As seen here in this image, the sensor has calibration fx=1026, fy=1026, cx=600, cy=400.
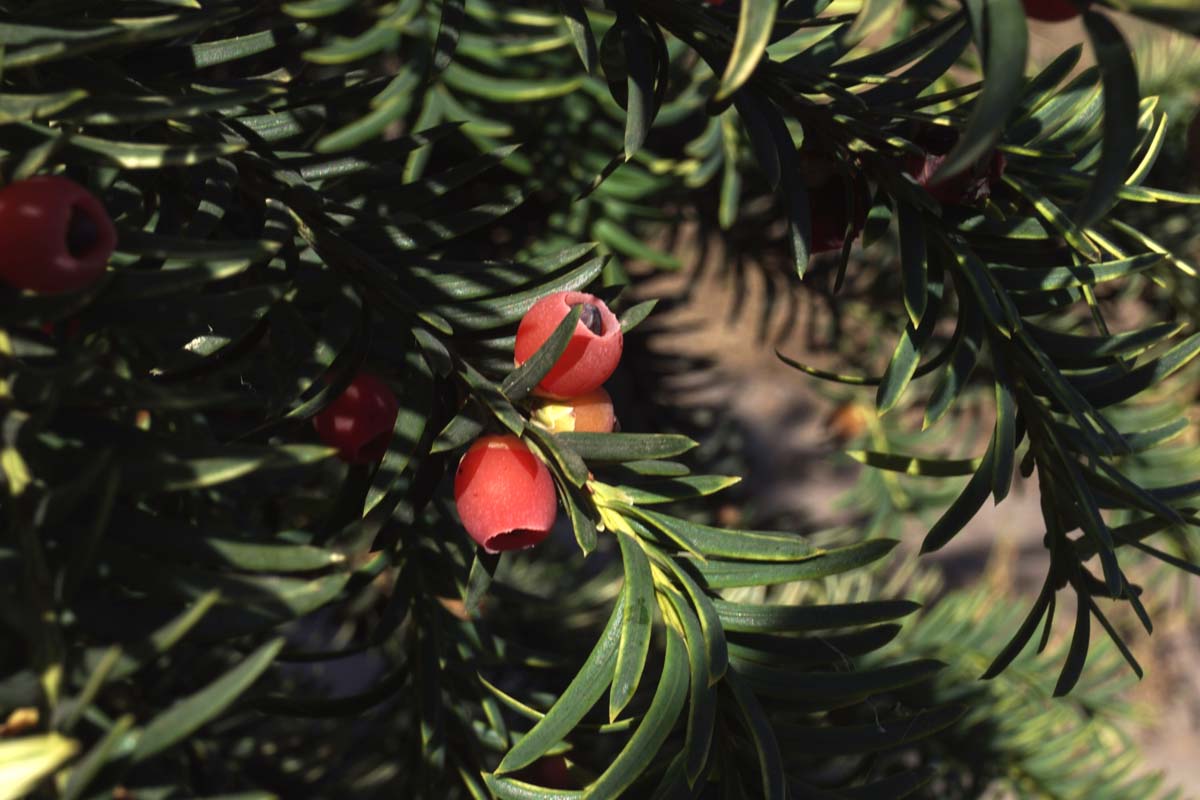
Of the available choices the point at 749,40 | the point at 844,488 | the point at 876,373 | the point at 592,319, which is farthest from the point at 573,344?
the point at 844,488

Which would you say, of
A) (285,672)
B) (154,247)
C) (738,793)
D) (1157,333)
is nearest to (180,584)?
(154,247)

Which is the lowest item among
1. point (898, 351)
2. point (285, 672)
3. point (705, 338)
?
point (705, 338)

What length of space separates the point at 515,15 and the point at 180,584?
1.46ft

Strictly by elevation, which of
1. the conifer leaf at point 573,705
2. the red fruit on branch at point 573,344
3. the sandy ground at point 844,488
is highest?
the red fruit on branch at point 573,344

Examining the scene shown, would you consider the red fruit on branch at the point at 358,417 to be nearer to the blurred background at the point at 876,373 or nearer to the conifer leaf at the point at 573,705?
the conifer leaf at the point at 573,705

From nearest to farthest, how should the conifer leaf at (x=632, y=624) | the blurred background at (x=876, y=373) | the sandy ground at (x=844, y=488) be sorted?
the conifer leaf at (x=632, y=624) → the blurred background at (x=876, y=373) → the sandy ground at (x=844, y=488)

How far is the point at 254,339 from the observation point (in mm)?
388

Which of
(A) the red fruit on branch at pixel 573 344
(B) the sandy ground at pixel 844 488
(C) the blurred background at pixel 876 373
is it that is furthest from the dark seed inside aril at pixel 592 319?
(B) the sandy ground at pixel 844 488

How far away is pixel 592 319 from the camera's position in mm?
365

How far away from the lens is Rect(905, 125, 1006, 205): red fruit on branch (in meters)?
0.38

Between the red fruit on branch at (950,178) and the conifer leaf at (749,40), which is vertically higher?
the conifer leaf at (749,40)

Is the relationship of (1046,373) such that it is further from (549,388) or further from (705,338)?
(705,338)

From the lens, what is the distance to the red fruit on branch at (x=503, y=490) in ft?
1.11

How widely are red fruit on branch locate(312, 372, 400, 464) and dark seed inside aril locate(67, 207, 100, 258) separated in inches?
5.2
